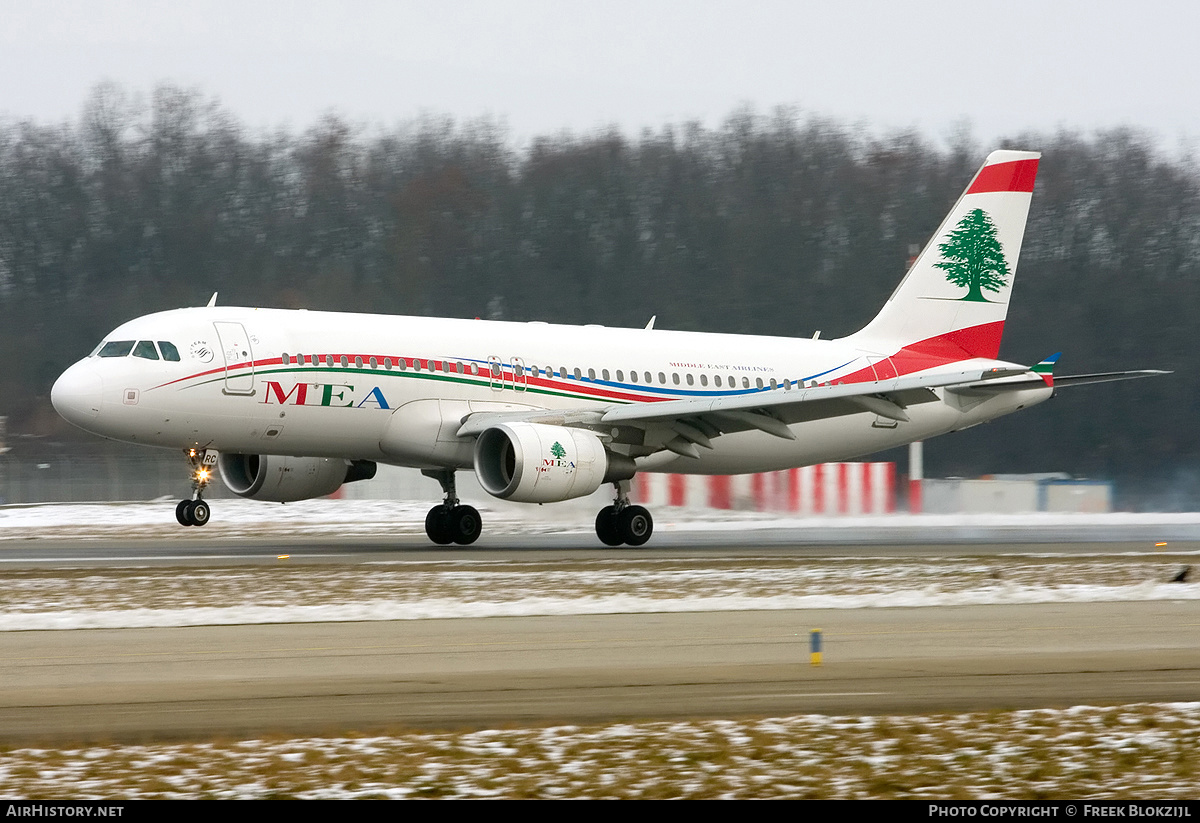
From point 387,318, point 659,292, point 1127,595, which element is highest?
point 659,292

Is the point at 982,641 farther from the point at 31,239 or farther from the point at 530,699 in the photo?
the point at 31,239

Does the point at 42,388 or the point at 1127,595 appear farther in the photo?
the point at 42,388

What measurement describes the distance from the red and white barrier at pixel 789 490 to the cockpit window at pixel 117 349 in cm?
1580

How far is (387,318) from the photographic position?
25.8 meters

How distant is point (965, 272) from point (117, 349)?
56.5 ft

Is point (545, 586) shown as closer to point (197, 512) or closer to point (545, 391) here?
point (197, 512)

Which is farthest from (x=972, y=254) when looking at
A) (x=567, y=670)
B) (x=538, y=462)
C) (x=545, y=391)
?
(x=567, y=670)

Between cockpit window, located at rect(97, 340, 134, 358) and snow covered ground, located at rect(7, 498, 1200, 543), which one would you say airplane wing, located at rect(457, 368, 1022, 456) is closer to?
snow covered ground, located at rect(7, 498, 1200, 543)

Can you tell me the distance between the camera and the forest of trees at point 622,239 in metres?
61.8

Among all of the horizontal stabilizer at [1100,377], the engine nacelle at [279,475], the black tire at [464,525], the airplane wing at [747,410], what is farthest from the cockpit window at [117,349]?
the horizontal stabilizer at [1100,377]

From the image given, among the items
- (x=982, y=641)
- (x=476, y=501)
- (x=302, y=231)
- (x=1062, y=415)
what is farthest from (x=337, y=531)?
(x=1062, y=415)

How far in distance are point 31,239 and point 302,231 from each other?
11.1 meters

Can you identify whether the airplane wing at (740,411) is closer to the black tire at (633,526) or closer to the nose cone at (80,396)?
the black tire at (633,526)

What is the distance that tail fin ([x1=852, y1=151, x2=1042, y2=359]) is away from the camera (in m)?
31.3
